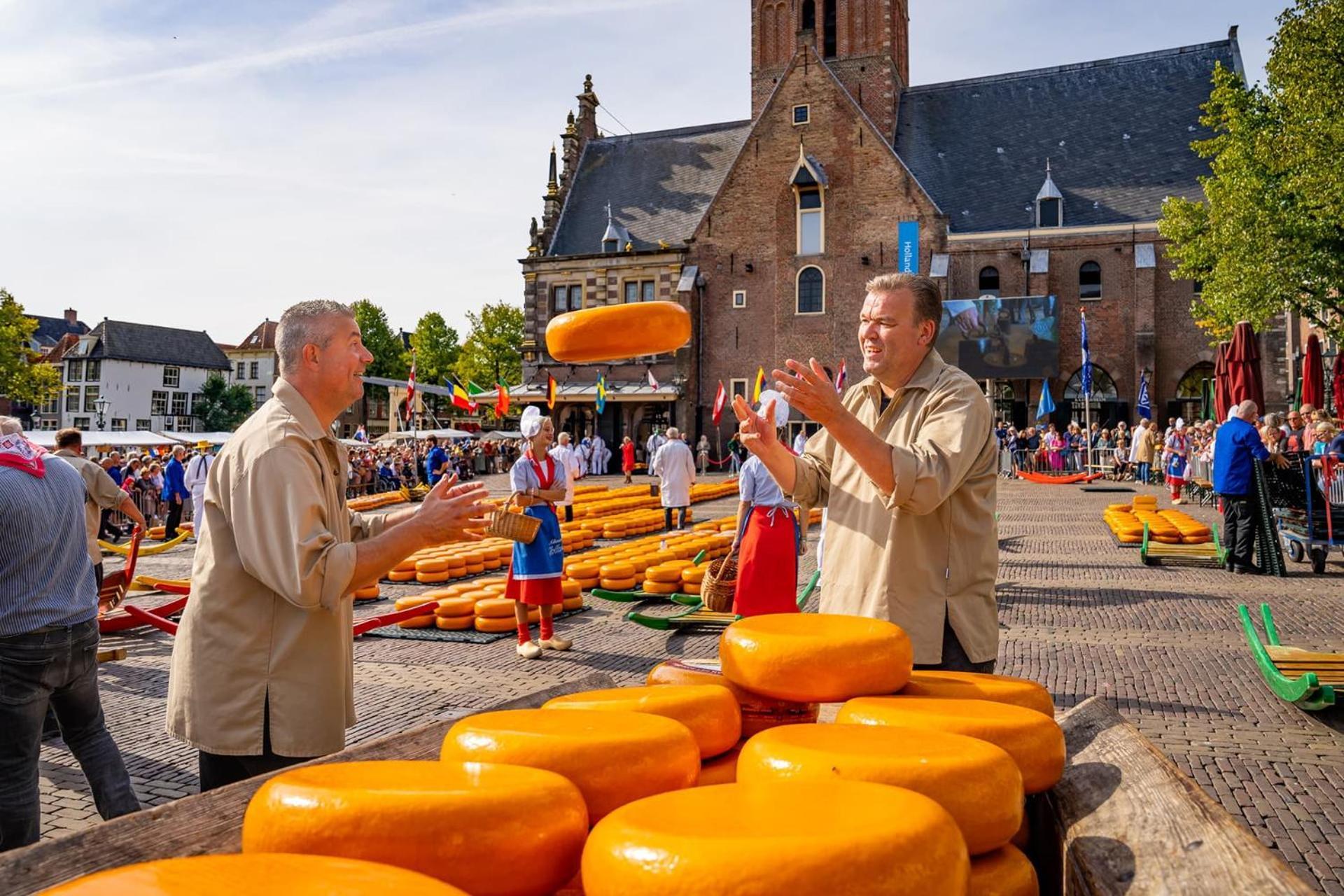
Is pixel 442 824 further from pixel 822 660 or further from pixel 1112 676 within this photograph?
pixel 1112 676

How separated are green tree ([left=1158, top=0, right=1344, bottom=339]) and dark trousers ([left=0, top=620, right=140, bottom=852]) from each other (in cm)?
2040

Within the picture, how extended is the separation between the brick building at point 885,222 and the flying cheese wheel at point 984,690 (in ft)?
114

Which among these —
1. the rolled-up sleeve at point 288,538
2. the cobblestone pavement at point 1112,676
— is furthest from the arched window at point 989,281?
the rolled-up sleeve at point 288,538

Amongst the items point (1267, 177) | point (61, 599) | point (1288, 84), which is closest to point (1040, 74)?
point (1267, 177)

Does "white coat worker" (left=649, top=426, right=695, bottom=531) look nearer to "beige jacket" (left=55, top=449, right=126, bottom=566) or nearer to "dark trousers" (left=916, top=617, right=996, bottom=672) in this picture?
"beige jacket" (left=55, top=449, right=126, bottom=566)

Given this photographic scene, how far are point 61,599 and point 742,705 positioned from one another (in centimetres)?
344

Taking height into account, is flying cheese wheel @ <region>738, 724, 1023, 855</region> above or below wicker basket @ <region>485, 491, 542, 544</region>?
above

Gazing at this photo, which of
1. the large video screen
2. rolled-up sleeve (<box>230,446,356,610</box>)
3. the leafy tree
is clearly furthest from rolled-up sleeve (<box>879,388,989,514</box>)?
the leafy tree

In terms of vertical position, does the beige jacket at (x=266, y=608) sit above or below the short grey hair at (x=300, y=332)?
below

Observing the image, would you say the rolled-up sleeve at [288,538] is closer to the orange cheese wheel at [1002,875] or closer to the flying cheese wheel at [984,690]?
the flying cheese wheel at [984,690]

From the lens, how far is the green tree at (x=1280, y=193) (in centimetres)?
1712

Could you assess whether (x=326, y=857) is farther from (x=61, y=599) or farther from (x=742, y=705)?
(x=61, y=599)

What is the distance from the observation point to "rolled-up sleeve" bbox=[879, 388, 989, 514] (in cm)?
246

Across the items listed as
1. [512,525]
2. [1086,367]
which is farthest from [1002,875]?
[1086,367]
